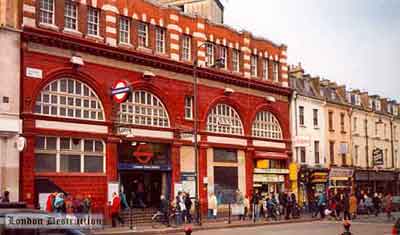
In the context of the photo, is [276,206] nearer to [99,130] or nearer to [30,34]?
[99,130]

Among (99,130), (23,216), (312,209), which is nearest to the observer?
(23,216)

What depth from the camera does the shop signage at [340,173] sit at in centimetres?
5278

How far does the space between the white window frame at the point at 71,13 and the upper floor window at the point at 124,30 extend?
3.29 metres

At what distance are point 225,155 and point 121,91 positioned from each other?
12000 millimetres

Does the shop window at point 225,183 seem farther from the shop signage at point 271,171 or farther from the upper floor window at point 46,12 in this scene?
the upper floor window at point 46,12

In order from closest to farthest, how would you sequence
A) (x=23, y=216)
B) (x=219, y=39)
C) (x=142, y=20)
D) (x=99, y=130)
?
1. (x=23, y=216)
2. (x=99, y=130)
3. (x=142, y=20)
4. (x=219, y=39)

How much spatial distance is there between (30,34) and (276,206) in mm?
19806

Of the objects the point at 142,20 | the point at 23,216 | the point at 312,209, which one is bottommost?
the point at 312,209

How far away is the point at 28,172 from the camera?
1123 inches

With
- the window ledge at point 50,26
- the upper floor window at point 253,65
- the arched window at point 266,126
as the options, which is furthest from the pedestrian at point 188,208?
the upper floor window at point 253,65

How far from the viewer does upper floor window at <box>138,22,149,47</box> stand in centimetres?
3603

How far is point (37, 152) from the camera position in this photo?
2936cm

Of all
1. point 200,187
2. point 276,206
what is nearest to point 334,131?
point 276,206

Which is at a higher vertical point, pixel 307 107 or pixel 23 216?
pixel 307 107
